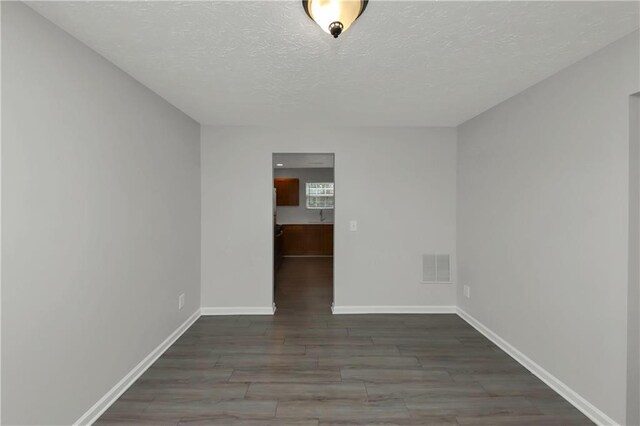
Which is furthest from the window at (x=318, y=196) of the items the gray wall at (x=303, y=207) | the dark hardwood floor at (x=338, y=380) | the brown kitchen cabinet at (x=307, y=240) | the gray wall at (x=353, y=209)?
the dark hardwood floor at (x=338, y=380)

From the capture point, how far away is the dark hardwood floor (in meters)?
2.05

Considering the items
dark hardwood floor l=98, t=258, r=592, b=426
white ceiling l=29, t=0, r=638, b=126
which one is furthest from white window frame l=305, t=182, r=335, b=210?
white ceiling l=29, t=0, r=638, b=126

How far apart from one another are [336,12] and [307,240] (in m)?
7.23

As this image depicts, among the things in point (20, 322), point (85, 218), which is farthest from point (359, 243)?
point (20, 322)

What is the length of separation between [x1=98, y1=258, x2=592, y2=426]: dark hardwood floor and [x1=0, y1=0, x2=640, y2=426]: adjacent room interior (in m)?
0.02

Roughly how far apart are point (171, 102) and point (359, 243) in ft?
8.70

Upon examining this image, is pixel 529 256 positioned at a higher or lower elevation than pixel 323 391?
higher

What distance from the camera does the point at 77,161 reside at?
6.11 ft

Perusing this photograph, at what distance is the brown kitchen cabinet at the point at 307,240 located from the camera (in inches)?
330

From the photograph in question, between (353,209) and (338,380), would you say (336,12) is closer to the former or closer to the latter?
(338,380)

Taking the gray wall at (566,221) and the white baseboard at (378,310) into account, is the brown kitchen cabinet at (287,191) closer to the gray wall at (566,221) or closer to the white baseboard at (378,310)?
the white baseboard at (378,310)

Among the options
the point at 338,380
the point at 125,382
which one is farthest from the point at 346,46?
the point at 125,382

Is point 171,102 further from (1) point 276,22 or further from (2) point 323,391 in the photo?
(2) point 323,391

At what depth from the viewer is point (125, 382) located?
2.32 m
